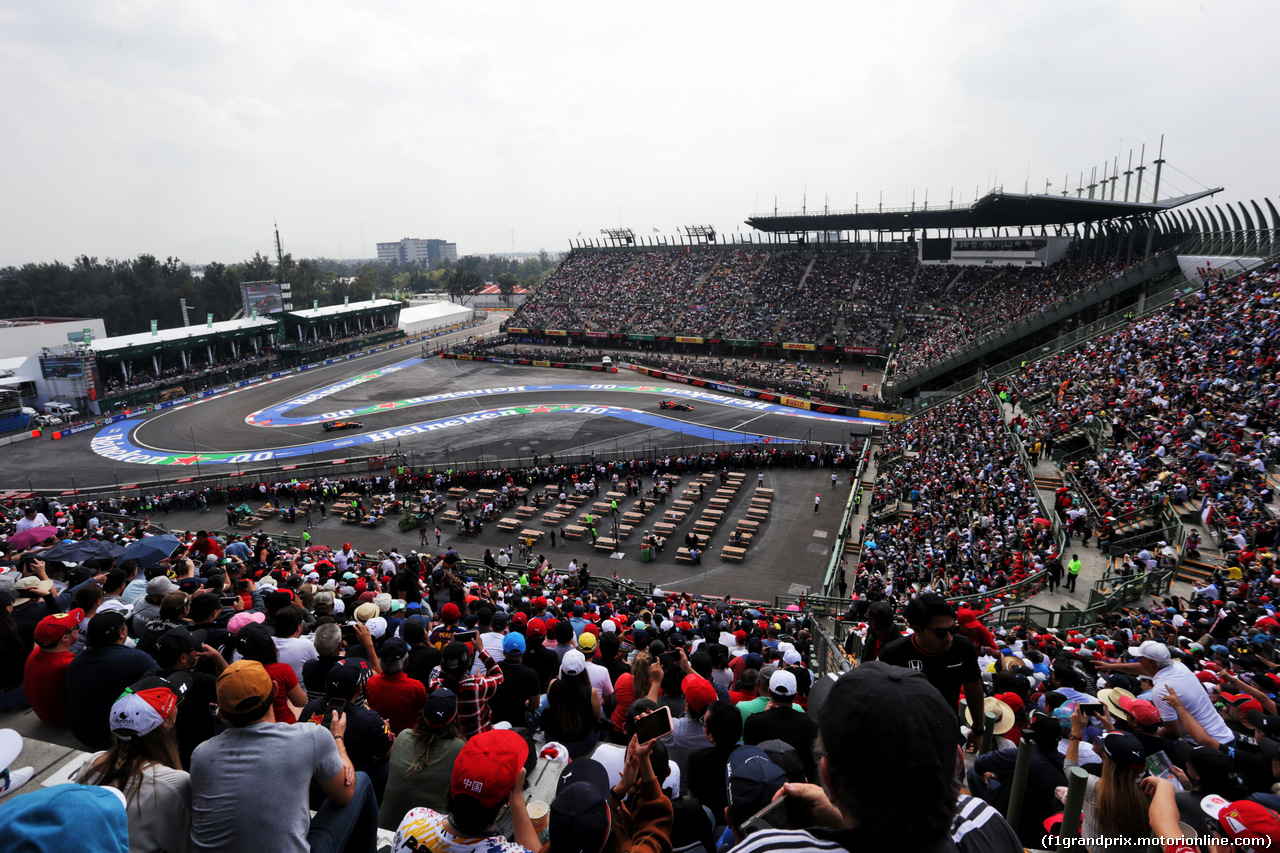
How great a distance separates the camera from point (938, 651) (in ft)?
17.9

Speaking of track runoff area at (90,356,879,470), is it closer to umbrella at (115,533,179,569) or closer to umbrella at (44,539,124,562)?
umbrella at (115,533,179,569)

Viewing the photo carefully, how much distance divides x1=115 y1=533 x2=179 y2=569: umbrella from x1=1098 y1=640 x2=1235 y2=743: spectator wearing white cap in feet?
44.6

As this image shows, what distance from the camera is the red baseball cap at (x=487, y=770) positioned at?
296cm

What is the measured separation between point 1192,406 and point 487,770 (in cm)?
2450

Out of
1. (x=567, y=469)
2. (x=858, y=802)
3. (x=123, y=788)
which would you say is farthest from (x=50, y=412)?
(x=858, y=802)

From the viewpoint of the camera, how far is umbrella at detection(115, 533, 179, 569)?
10992 millimetres

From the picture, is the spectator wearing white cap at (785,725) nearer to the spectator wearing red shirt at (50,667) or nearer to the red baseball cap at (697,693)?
the red baseball cap at (697,693)

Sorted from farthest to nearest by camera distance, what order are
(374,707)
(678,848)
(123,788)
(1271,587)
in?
(1271,587), (374,707), (678,848), (123,788)

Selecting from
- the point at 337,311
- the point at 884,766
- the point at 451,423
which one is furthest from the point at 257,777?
the point at 337,311

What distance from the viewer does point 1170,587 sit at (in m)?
13.5

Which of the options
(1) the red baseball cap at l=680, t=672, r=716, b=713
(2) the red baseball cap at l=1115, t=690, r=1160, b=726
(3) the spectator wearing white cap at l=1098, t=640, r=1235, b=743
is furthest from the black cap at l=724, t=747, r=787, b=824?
(3) the spectator wearing white cap at l=1098, t=640, r=1235, b=743

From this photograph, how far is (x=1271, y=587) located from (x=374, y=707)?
14071 mm

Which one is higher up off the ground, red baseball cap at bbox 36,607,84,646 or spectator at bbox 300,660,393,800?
red baseball cap at bbox 36,607,84,646

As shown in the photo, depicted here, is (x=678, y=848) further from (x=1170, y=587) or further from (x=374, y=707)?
(x=1170, y=587)
